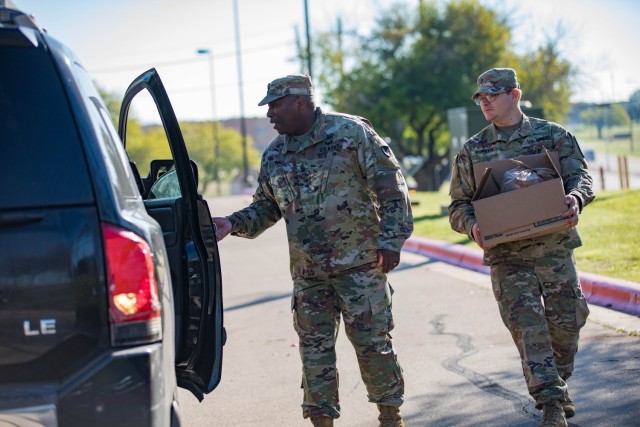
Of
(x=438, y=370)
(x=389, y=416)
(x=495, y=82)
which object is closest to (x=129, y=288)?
(x=389, y=416)

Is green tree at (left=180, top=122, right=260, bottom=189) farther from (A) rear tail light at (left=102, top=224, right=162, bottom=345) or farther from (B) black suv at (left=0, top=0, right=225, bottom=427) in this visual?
(A) rear tail light at (left=102, top=224, right=162, bottom=345)

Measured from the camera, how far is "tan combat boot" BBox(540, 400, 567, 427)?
15.3ft

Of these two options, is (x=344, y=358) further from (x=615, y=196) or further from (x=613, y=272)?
(x=615, y=196)

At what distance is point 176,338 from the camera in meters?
3.97

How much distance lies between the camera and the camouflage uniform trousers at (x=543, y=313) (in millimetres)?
4746

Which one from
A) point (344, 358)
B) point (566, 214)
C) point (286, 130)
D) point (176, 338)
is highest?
point (286, 130)

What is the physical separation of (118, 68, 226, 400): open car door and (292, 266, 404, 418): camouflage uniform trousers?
75 centimetres

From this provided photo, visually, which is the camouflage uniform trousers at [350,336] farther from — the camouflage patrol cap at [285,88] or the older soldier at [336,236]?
the camouflage patrol cap at [285,88]

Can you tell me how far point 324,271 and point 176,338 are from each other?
103 centimetres

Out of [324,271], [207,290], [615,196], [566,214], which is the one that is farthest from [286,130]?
[615,196]

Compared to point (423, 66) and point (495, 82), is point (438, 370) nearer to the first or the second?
point (495, 82)

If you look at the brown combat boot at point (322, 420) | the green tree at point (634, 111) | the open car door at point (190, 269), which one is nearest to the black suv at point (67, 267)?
the open car door at point (190, 269)

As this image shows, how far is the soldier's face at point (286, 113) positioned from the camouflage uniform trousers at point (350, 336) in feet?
2.63

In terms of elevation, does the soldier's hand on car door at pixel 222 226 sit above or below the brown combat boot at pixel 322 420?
above
